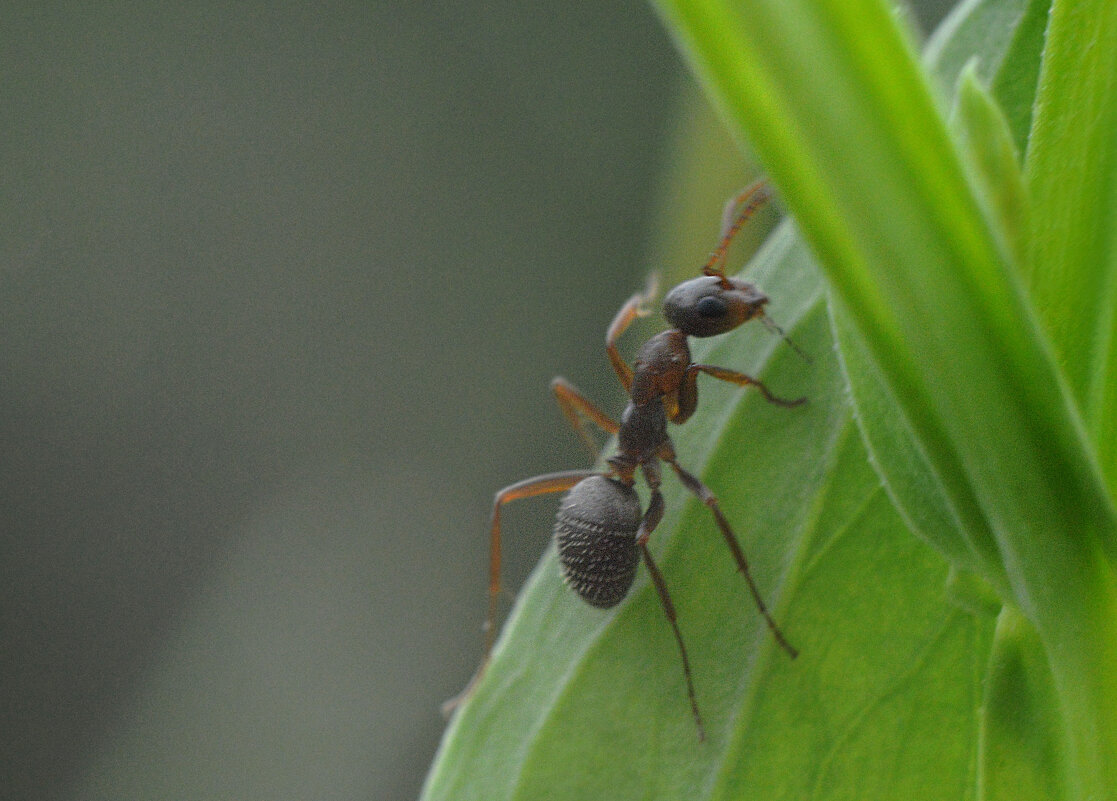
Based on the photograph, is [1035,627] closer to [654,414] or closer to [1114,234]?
[1114,234]

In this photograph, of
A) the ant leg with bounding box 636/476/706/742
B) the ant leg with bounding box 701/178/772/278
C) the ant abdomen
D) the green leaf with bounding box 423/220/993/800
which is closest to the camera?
the green leaf with bounding box 423/220/993/800

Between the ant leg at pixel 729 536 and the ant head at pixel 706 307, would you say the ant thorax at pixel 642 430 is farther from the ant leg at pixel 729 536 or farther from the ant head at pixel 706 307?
the ant leg at pixel 729 536

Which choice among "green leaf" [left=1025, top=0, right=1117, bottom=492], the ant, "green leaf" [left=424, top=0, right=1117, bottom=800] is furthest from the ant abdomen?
"green leaf" [left=1025, top=0, right=1117, bottom=492]

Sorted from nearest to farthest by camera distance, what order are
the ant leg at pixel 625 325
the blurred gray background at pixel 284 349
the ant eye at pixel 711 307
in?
the ant eye at pixel 711 307, the ant leg at pixel 625 325, the blurred gray background at pixel 284 349

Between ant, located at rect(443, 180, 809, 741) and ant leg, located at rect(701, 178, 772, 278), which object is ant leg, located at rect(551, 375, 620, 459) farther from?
ant leg, located at rect(701, 178, 772, 278)

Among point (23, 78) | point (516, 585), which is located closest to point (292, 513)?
point (516, 585)

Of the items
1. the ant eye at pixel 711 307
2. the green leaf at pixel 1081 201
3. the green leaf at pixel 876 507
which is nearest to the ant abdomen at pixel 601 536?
the green leaf at pixel 876 507
